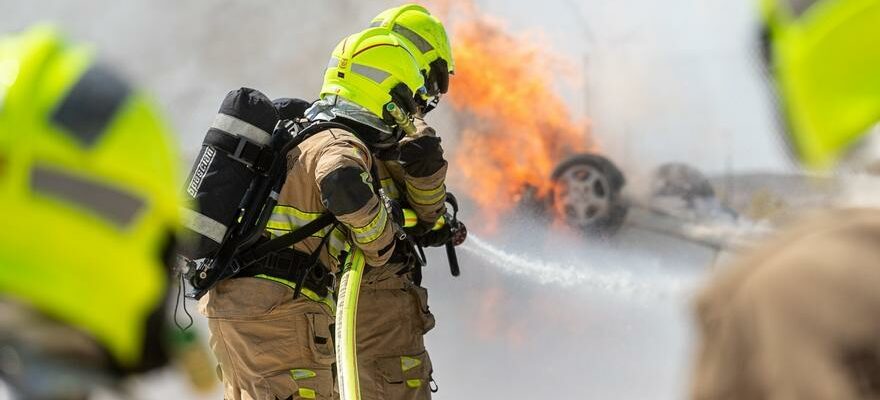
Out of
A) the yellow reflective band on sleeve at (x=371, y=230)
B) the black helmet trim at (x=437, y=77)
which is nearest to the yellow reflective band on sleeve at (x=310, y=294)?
the yellow reflective band on sleeve at (x=371, y=230)

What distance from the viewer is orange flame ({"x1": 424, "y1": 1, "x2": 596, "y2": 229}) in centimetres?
745

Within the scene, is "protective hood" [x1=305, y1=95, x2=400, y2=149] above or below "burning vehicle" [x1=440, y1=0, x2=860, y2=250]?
below

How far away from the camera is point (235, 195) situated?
4074 mm

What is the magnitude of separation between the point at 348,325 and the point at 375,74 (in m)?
0.99

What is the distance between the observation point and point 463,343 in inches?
276

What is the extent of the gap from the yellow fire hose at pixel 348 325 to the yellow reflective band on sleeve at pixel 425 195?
1.20 feet

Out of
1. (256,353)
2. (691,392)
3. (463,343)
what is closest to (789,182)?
(463,343)

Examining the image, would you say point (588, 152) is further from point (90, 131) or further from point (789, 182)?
point (90, 131)

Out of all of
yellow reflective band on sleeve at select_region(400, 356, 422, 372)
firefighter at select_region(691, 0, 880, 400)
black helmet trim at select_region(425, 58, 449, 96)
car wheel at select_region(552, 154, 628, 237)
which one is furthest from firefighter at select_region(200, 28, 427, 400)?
car wheel at select_region(552, 154, 628, 237)

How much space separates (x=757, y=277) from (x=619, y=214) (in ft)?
19.7

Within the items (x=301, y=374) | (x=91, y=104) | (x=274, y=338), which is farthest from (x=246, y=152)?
(x=91, y=104)

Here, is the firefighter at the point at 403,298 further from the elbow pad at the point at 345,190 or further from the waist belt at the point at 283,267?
the elbow pad at the point at 345,190

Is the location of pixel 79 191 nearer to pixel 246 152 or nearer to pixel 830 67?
pixel 830 67

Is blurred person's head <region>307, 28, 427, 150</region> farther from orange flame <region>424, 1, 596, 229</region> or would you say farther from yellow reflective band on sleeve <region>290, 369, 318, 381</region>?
orange flame <region>424, 1, 596, 229</region>
